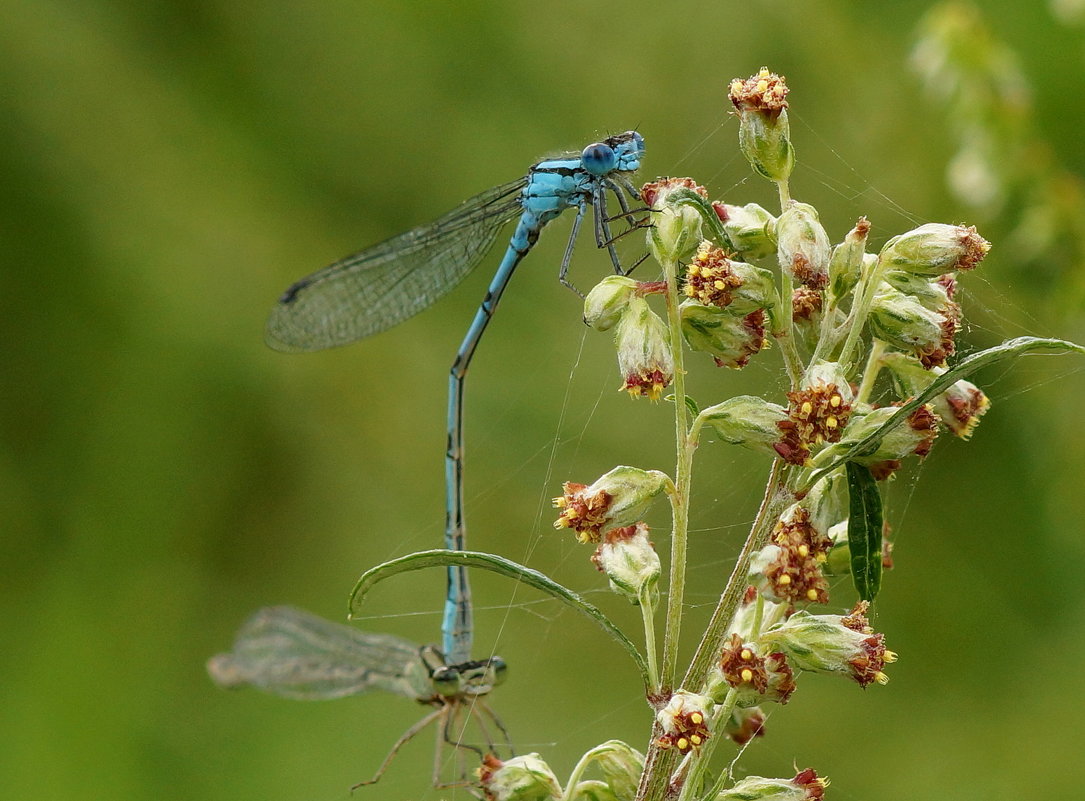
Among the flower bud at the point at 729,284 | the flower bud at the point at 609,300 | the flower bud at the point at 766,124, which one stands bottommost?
the flower bud at the point at 729,284

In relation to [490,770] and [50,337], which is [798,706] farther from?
[50,337]

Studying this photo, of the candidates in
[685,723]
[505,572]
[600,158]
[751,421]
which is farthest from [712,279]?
[600,158]

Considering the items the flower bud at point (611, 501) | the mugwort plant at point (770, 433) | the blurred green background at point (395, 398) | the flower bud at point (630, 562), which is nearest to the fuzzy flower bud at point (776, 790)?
the mugwort plant at point (770, 433)

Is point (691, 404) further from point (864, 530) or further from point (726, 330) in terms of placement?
point (864, 530)

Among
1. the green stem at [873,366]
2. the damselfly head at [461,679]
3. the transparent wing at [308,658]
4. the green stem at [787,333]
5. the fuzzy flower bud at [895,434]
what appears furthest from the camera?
the transparent wing at [308,658]

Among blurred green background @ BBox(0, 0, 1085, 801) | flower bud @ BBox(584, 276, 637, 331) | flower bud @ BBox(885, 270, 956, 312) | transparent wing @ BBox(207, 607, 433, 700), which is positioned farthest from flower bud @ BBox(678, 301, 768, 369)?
blurred green background @ BBox(0, 0, 1085, 801)

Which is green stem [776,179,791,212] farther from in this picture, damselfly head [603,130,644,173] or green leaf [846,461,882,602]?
damselfly head [603,130,644,173]

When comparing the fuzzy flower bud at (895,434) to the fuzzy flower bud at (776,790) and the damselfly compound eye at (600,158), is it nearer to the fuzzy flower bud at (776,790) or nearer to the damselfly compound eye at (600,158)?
the fuzzy flower bud at (776,790)
